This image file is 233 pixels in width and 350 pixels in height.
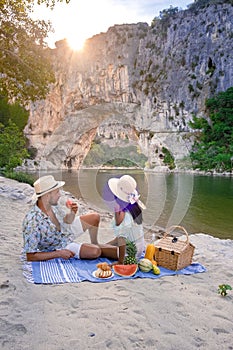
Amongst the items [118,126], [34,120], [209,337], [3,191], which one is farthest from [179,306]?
[34,120]

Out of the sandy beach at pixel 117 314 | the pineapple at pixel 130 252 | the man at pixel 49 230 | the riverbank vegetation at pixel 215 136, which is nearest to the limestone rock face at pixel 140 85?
the riverbank vegetation at pixel 215 136

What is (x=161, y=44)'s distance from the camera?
3812 cm

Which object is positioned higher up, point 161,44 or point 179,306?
point 161,44

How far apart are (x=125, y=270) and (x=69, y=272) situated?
51 cm

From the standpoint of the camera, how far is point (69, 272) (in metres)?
2.56

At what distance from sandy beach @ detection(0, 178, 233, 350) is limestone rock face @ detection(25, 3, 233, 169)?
29.4m

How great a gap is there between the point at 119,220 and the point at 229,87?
32072 millimetres

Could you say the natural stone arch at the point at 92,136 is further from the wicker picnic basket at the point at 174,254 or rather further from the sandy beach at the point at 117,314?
the sandy beach at the point at 117,314

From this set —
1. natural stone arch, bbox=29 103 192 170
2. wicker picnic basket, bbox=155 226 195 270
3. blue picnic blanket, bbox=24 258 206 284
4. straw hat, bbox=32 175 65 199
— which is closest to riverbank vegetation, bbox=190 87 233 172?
natural stone arch, bbox=29 103 192 170

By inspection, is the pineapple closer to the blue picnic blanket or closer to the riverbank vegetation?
the blue picnic blanket

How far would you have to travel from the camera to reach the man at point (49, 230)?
2.61 metres

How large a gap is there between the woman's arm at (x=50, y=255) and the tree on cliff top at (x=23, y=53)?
345cm

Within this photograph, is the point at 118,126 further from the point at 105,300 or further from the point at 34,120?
the point at 105,300

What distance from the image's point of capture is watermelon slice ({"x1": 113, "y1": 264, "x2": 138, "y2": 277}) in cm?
261
